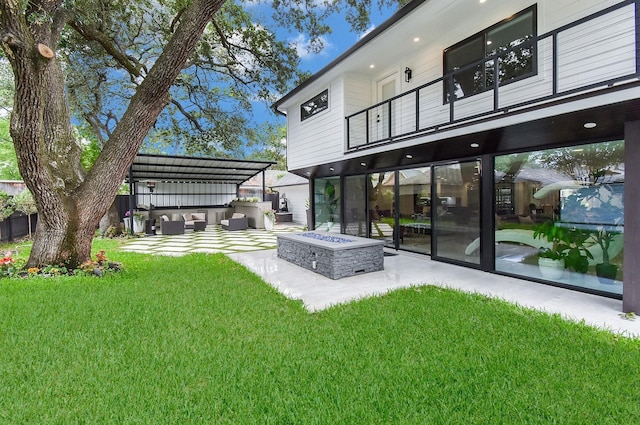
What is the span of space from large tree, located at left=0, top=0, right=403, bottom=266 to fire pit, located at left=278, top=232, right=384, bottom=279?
4.10 m

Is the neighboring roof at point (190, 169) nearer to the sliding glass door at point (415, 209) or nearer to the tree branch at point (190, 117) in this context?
the tree branch at point (190, 117)

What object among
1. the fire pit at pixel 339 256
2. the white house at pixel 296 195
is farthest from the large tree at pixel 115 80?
the white house at pixel 296 195

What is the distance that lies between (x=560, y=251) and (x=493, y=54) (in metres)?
3.65

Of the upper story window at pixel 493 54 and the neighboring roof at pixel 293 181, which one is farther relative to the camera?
the neighboring roof at pixel 293 181

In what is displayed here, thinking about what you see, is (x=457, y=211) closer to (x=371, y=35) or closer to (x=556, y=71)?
(x=556, y=71)

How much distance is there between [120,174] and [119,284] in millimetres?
2274

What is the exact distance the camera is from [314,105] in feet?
32.9

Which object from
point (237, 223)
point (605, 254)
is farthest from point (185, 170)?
point (605, 254)

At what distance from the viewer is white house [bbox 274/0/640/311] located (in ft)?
14.3

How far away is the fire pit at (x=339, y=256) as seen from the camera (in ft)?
20.1

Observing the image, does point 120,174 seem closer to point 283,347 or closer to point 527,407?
point 283,347

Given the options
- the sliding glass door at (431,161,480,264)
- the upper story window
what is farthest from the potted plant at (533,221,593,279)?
the upper story window

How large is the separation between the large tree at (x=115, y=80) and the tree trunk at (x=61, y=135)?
0.7 inches

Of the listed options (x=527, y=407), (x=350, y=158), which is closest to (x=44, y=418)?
(x=527, y=407)
